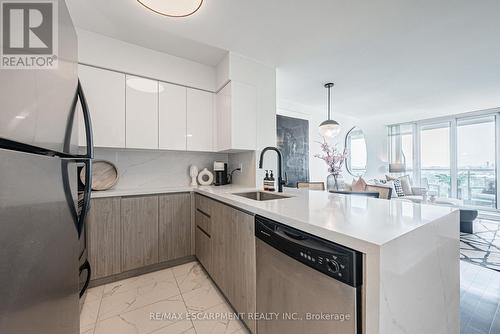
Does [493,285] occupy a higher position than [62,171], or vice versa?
[62,171]

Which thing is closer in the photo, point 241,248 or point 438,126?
point 241,248

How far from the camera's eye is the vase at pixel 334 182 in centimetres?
407

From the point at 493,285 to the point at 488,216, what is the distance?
154 inches

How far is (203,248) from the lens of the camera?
199cm

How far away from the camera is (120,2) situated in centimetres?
154

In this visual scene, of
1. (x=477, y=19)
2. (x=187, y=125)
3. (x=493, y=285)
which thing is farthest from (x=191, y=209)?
(x=477, y=19)

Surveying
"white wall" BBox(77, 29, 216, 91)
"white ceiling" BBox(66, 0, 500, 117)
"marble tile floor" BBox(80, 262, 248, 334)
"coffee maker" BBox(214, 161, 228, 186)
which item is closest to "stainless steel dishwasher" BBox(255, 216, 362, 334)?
"marble tile floor" BBox(80, 262, 248, 334)

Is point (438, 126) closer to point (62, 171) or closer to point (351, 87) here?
point (351, 87)

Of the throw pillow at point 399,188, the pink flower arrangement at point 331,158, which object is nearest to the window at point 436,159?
the throw pillow at point 399,188

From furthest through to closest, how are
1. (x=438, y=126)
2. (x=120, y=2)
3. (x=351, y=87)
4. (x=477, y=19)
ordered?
(x=438, y=126) → (x=351, y=87) → (x=477, y=19) → (x=120, y=2)

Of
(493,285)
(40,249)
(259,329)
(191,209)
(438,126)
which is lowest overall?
(493,285)

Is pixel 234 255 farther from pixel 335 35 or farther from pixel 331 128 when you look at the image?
pixel 331 128

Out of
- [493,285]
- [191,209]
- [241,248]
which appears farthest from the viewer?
[191,209]
